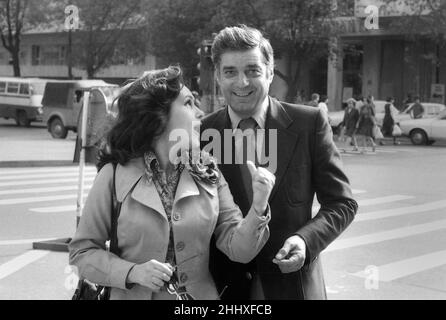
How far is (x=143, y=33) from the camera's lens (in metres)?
41.7

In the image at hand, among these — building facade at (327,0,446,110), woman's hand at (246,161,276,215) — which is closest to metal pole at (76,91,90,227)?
woman's hand at (246,161,276,215)

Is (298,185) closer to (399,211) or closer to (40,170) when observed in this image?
(399,211)

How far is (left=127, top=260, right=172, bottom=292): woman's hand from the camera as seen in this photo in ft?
8.01

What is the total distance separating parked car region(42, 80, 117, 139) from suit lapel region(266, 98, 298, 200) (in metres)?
25.1

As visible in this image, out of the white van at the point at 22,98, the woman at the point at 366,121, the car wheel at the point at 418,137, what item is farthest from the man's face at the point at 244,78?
the white van at the point at 22,98

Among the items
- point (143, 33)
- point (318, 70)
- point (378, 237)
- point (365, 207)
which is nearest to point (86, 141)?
Result: point (378, 237)

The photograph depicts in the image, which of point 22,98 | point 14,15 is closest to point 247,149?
point 22,98

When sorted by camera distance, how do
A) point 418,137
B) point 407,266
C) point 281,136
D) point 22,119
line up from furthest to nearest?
point 22,119
point 418,137
point 407,266
point 281,136

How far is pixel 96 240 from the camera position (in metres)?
2.61

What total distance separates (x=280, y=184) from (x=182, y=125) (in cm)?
43

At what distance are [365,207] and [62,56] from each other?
5060 centimetres

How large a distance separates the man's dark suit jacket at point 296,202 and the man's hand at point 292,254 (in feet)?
0.16

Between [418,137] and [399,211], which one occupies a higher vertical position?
[399,211]
